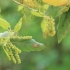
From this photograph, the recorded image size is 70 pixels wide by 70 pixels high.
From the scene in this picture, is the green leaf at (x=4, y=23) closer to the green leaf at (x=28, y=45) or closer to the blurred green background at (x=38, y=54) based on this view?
the green leaf at (x=28, y=45)

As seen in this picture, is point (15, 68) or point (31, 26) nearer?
point (31, 26)

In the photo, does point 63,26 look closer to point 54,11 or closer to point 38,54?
point 54,11

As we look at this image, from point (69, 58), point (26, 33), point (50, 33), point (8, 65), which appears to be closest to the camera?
point (50, 33)

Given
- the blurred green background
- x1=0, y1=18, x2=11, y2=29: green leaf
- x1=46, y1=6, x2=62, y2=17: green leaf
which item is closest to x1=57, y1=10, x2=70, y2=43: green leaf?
x1=46, y1=6, x2=62, y2=17: green leaf

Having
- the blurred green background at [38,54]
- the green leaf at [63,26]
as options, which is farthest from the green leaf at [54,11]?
the blurred green background at [38,54]

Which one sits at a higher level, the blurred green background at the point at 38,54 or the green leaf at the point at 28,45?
the green leaf at the point at 28,45

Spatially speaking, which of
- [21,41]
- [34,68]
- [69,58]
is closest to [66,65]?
[69,58]

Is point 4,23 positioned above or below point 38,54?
above

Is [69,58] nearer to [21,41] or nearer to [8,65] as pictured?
[8,65]

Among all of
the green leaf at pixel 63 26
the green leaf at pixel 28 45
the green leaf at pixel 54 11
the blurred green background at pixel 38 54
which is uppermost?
the green leaf at pixel 54 11

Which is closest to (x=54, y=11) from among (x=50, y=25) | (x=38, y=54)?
(x=50, y=25)

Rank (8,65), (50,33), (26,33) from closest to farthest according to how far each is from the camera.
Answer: (50,33) < (26,33) < (8,65)
